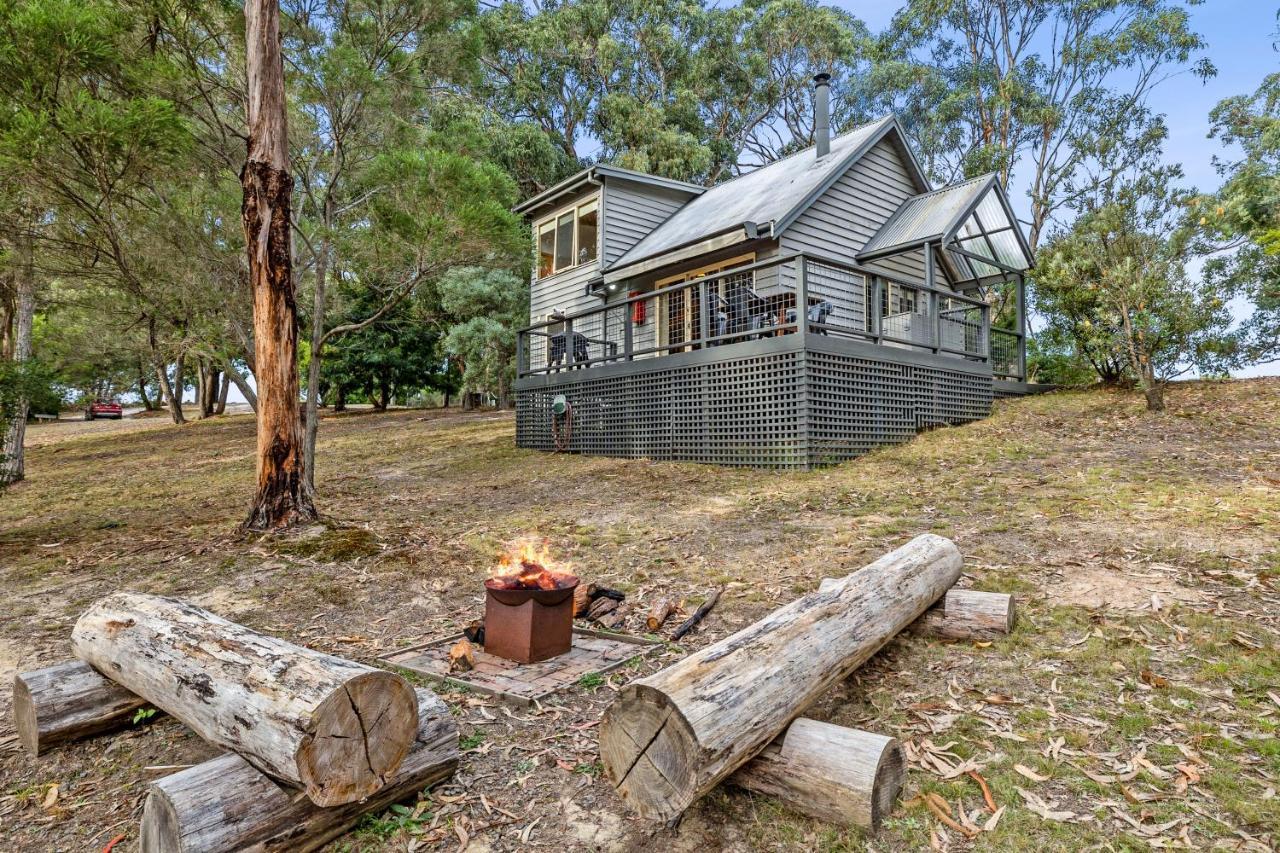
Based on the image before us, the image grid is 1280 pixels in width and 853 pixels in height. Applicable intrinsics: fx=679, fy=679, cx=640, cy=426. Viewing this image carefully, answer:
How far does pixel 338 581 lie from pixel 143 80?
22.2 ft

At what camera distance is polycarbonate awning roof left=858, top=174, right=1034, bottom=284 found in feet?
42.5

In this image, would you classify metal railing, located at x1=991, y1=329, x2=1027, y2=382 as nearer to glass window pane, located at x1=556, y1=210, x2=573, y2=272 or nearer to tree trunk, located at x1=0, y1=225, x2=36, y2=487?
glass window pane, located at x1=556, y1=210, x2=573, y2=272

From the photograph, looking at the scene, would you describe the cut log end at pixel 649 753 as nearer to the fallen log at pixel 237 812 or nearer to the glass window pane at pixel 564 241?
the fallen log at pixel 237 812

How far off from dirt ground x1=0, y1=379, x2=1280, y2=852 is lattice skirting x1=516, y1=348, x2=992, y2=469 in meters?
0.54

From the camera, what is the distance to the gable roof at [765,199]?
12.5 metres

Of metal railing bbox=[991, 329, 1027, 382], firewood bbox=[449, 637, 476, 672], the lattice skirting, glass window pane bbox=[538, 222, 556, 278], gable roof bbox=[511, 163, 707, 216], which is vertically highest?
gable roof bbox=[511, 163, 707, 216]

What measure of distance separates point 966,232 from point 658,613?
11914mm

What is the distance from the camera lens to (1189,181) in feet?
63.0

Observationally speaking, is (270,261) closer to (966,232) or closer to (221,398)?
(966,232)

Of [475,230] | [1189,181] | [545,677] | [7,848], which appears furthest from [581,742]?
[1189,181]

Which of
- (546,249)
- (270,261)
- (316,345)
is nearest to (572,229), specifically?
(546,249)

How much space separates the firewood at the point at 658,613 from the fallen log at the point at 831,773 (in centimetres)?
193

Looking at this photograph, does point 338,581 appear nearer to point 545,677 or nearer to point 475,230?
point 545,677

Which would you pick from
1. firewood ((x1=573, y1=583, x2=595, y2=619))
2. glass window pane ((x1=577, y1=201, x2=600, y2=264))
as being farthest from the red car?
firewood ((x1=573, y1=583, x2=595, y2=619))
